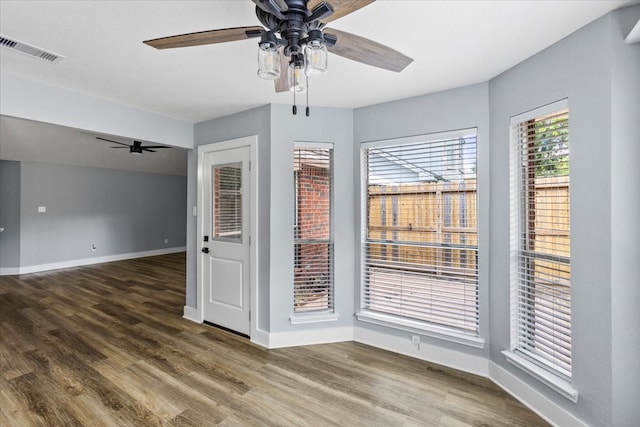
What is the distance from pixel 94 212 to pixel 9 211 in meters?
1.43

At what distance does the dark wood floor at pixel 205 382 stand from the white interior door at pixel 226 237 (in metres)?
0.29

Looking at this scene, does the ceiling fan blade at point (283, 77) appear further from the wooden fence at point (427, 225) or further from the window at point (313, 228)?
the wooden fence at point (427, 225)

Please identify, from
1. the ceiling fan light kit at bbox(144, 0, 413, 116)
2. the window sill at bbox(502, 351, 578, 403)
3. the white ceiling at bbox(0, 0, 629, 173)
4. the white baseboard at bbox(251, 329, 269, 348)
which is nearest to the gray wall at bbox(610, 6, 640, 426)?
A: the window sill at bbox(502, 351, 578, 403)

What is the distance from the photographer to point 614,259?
164 cm

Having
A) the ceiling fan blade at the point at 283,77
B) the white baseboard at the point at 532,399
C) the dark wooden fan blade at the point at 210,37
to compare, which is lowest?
the white baseboard at the point at 532,399

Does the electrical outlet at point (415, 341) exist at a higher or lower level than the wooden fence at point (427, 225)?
lower

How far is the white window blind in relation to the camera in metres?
1.96

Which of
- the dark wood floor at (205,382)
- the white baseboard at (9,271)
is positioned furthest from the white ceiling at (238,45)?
the white baseboard at (9,271)

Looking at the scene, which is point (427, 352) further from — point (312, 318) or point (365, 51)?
point (365, 51)

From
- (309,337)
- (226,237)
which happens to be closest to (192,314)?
(226,237)

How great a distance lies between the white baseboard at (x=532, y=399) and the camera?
1.87 m

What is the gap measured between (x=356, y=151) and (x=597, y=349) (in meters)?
2.36

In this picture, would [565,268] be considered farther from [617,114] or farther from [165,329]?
[165,329]

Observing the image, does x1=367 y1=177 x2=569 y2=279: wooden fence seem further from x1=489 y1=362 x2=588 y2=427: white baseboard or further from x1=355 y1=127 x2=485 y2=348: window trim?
x1=489 y1=362 x2=588 y2=427: white baseboard
